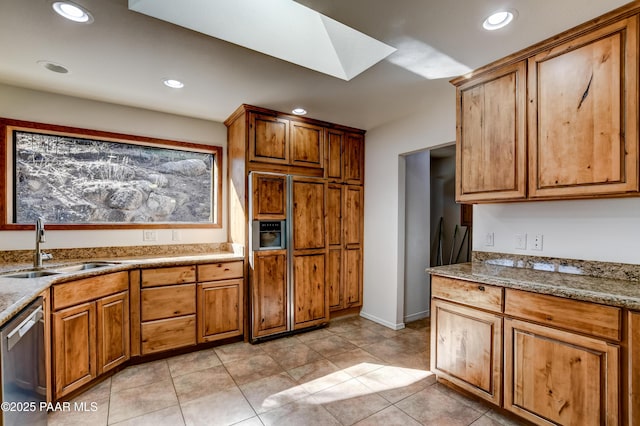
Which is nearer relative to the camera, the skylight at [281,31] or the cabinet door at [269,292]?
the skylight at [281,31]

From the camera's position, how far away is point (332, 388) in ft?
7.54

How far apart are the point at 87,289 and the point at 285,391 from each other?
5.51 feet

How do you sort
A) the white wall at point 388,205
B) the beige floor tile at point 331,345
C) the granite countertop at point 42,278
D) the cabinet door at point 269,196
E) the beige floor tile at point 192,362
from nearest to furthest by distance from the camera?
the granite countertop at point 42,278, the beige floor tile at point 192,362, the beige floor tile at point 331,345, the cabinet door at point 269,196, the white wall at point 388,205

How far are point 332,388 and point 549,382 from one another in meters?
1.40

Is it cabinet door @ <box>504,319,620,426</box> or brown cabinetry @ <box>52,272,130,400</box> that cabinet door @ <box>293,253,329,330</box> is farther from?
cabinet door @ <box>504,319,620,426</box>

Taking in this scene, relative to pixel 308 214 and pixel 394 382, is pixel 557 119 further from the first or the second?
pixel 308 214

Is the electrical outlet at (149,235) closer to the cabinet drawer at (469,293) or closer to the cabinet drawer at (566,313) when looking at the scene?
the cabinet drawer at (469,293)

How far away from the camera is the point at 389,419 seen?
1939 mm

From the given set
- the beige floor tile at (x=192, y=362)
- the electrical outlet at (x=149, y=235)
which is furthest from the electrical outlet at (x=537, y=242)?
the electrical outlet at (x=149, y=235)

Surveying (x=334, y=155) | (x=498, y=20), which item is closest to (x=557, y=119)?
(x=498, y=20)

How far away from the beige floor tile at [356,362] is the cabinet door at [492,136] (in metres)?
1.62

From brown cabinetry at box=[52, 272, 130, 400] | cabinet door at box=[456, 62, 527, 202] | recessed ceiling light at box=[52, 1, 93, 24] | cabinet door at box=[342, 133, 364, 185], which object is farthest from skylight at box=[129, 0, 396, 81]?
brown cabinetry at box=[52, 272, 130, 400]

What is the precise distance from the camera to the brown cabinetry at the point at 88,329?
2.05 metres

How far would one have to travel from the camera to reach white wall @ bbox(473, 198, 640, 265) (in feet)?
6.19
